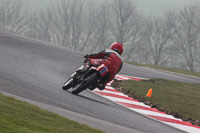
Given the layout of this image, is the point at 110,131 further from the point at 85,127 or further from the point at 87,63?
the point at 87,63

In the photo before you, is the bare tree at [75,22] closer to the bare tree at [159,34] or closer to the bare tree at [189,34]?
the bare tree at [159,34]

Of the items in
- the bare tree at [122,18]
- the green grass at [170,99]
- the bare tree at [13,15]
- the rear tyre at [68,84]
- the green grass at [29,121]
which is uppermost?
the green grass at [29,121]

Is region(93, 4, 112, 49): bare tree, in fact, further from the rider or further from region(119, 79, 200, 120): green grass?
the rider

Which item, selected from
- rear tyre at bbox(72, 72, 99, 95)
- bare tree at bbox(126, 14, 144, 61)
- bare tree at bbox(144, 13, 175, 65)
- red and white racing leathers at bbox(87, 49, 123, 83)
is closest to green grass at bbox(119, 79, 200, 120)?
red and white racing leathers at bbox(87, 49, 123, 83)

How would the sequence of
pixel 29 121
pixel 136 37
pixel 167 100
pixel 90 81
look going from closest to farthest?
pixel 29 121, pixel 90 81, pixel 167 100, pixel 136 37

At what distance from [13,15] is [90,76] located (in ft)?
282

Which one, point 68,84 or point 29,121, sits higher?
point 29,121

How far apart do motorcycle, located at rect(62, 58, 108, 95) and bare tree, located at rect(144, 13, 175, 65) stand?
211 feet

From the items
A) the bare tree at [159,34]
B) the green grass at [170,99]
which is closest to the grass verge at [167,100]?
the green grass at [170,99]

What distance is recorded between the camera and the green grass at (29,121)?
4.78 m

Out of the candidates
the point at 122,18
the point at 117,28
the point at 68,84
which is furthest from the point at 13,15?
the point at 68,84

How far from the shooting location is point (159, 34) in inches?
3017

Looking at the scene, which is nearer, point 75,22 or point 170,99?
point 170,99

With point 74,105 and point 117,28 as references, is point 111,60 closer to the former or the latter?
point 74,105
